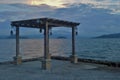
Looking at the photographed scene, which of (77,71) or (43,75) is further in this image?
(77,71)

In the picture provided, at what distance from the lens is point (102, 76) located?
17156 millimetres

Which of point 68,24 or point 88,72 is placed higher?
point 68,24

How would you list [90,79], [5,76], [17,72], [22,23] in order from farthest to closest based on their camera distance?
[22,23] < [17,72] < [5,76] < [90,79]

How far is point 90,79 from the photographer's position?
1614 cm

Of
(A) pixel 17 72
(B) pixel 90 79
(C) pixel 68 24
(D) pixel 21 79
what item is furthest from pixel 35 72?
(C) pixel 68 24

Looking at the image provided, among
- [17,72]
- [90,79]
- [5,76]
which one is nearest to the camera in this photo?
[90,79]

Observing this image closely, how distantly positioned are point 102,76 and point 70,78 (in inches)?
80.9

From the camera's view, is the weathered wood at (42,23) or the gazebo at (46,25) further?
the gazebo at (46,25)

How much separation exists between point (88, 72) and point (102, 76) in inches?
66.5

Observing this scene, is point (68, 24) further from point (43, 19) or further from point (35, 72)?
point (35, 72)

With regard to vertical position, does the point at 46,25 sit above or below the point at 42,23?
below

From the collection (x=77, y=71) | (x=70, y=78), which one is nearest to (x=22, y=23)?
(x=77, y=71)

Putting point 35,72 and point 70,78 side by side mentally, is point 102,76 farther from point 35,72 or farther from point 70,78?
point 35,72

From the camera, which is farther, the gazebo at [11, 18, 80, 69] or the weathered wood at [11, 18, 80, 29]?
the gazebo at [11, 18, 80, 69]
